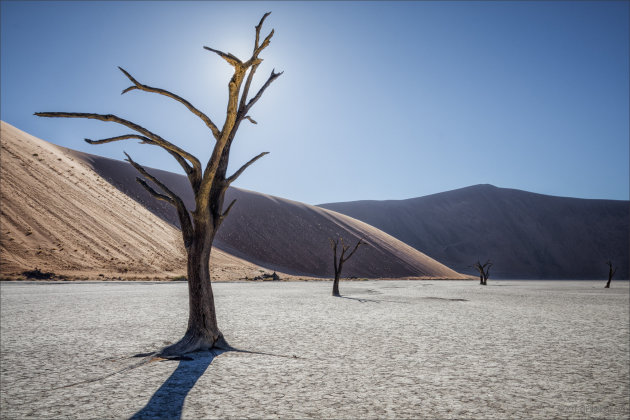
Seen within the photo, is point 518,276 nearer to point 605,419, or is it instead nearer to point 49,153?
point 49,153

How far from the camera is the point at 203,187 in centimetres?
750

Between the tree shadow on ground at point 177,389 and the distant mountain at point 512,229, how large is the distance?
109682 millimetres

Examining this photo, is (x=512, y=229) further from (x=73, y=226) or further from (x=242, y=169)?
(x=242, y=169)

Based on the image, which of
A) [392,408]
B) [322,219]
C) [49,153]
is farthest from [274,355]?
[322,219]

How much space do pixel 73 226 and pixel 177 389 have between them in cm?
4712

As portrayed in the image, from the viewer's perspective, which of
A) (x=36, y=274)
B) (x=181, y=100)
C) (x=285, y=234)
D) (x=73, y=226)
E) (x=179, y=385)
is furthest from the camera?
(x=285, y=234)

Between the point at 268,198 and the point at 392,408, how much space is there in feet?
279

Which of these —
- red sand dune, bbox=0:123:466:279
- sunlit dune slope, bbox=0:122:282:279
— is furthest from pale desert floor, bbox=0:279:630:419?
red sand dune, bbox=0:123:466:279

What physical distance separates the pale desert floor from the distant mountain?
346 ft

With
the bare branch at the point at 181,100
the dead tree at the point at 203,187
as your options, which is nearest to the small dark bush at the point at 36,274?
the dead tree at the point at 203,187

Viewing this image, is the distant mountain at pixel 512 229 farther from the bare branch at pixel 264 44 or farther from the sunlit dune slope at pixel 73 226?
the bare branch at pixel 264 44

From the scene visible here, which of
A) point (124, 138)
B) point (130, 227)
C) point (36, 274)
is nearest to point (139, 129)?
point (124, 138)

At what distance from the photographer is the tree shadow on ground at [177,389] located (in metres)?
4.63

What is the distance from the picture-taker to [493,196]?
144m
